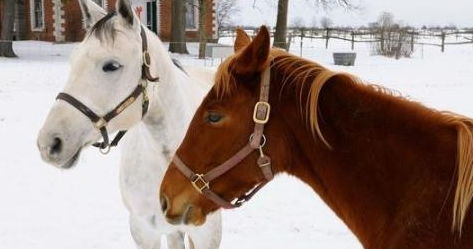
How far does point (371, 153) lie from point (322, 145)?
6.6 inches

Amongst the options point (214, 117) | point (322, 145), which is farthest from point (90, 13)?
point (322, 145)

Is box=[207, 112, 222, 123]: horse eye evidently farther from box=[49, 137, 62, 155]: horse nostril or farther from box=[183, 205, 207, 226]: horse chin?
box=[49, 137, 62, 155]: horse nostril

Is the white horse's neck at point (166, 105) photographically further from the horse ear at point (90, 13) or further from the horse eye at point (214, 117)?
the horse eye at point (214, 117)

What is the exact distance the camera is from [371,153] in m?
1.87

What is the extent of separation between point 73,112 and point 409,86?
13.9 meters

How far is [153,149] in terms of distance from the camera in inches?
135

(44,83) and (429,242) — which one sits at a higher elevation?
(429,242)

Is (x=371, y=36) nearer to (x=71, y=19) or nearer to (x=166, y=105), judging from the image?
(x=71, y=19)

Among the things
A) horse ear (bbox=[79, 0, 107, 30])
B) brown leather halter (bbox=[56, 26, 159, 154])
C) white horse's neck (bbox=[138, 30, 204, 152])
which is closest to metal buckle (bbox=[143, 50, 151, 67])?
brown leather halter (bbox=[56, 26, 159, 154])

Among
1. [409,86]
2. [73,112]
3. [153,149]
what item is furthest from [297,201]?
[409,86]

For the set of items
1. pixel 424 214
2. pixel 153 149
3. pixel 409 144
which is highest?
pixel 409 144

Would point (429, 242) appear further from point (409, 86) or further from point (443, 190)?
point (409, 86)

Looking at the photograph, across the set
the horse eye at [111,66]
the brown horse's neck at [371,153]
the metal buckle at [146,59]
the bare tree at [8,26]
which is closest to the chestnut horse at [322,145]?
the brown horse's neck at [371,153]

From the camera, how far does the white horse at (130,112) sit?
276cm
